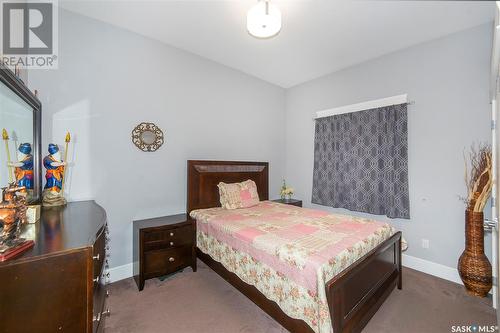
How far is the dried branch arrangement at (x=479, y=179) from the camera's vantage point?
2160mm

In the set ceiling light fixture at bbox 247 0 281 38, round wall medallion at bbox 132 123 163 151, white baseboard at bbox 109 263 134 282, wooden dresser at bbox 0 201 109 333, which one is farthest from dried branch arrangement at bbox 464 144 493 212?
white baseboard at bbox 109 263 134 282

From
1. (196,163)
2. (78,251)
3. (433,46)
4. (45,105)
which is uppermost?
(433,46)

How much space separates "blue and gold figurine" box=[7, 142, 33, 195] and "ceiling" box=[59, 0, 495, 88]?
1647 mm

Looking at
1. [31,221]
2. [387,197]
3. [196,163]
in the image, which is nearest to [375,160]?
[387,197]

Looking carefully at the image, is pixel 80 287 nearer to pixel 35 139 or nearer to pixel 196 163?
pixel 35 139

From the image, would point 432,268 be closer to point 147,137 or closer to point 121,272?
point 121,272

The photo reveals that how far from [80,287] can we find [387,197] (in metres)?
3.37

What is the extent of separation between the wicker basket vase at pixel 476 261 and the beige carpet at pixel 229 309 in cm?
12

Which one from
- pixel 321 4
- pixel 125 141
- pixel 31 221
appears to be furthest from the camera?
pixel 125 141

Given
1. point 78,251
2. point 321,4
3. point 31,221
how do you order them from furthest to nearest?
point 321,4, point 31,221, point 78,251

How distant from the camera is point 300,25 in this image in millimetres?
2506

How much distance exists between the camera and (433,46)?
2723 mm

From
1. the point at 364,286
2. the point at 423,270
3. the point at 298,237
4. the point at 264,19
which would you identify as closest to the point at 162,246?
the point at 298,237

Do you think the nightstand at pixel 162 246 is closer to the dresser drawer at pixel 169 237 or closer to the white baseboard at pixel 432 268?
the dresser drawer at pixel 169 237
